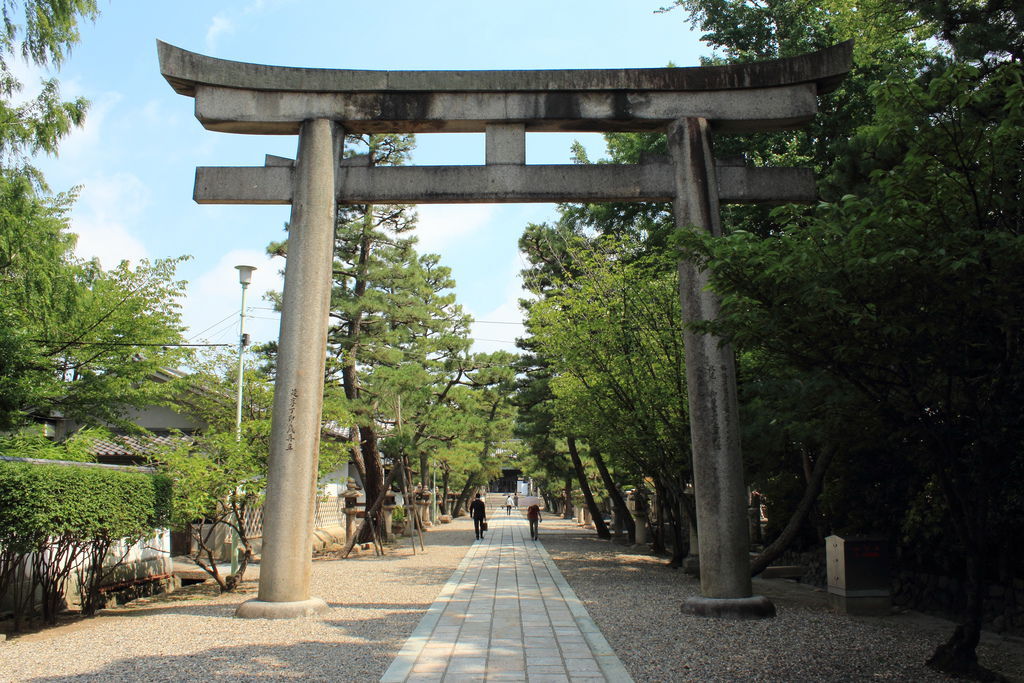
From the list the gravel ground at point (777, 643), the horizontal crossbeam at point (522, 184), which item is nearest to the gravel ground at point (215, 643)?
the gravel ground at point (777, 643)

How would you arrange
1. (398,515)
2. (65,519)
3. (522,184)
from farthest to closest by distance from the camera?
1. (398,515)
2. (522,184)
3. (65,519)

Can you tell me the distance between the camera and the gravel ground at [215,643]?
612 cm

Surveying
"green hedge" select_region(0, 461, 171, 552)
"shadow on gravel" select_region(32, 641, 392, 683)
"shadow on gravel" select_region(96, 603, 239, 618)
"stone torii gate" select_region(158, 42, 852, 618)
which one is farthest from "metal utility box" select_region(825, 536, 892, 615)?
"green hedge" select_region(0, 461, 171, 552)

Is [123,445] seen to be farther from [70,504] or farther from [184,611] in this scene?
[70,504]

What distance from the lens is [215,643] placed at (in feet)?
23.8

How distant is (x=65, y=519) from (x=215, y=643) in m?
2.67

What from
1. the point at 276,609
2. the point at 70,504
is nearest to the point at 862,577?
the point at 276,609

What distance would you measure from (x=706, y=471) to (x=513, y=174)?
450cm

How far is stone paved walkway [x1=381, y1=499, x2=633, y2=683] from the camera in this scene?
6043mm

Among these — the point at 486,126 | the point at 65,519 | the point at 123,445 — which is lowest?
the point at 65,519

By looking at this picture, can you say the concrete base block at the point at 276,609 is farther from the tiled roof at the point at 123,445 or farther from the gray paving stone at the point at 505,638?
the tiled roof at the point at 123,445

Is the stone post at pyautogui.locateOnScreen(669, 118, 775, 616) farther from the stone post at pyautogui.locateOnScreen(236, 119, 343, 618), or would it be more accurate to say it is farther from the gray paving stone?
the stone post at pyautogui.locateOnScreen(236, 119, 343, 618)

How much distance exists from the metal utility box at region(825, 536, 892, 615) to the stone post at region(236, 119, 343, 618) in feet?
22.5

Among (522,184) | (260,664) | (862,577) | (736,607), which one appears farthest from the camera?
(862,577)
